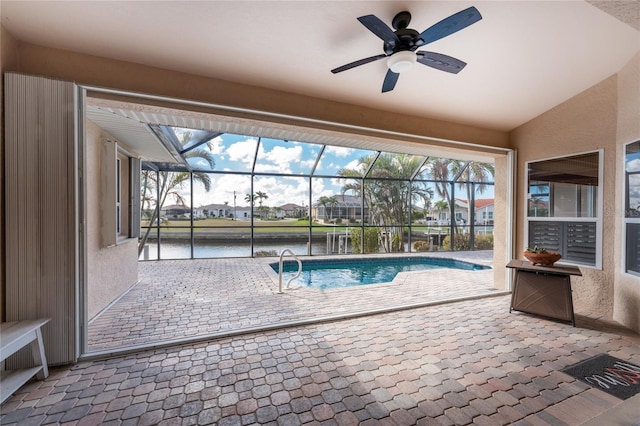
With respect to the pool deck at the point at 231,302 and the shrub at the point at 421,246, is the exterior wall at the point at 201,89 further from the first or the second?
the shrub at the point at 421,246

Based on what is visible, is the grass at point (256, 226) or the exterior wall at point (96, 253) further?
the grass at point (256, 226)

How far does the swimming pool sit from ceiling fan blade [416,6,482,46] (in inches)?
197

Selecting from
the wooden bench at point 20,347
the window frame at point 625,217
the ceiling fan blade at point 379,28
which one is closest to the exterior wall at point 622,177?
the window frame at point 625,217

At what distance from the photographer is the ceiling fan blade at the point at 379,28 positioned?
1.79m

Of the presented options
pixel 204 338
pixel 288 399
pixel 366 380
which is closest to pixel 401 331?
pixel 366 380

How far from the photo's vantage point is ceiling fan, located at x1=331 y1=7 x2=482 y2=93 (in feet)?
5.95

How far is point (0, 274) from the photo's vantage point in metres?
2.12

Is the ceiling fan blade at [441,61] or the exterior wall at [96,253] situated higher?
the ceiling fan blade at [441,61]

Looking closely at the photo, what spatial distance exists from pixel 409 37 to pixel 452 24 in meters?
0.30

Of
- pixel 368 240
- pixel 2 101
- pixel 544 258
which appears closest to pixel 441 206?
pixel 368 240

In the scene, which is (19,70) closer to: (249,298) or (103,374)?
(103,374)

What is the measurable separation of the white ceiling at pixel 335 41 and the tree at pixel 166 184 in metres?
4.04

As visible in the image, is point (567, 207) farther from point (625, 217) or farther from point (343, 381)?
point (343, 381)

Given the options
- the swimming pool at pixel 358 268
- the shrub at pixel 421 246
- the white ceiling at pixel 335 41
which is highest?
the white ceiling at pixel 335 41
